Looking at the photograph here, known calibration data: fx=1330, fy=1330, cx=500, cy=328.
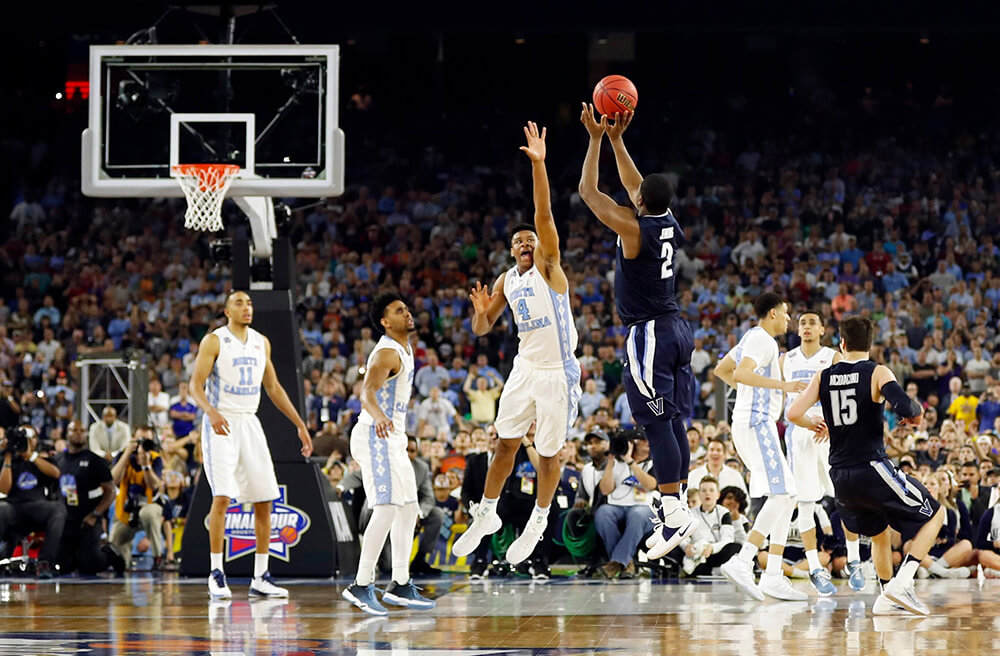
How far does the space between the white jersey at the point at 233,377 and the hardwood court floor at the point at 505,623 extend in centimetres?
165

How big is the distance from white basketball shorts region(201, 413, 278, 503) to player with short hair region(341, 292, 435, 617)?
1558 millimetres

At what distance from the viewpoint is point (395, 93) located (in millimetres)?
28484

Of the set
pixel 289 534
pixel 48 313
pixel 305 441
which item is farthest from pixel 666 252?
pixel 48 313

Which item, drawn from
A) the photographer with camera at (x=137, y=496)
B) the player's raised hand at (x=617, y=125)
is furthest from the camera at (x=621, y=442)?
the photographer with camera at (x=137, y=496)

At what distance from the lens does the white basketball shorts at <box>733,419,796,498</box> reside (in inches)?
419

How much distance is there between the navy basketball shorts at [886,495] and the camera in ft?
30.3

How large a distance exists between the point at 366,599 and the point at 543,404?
204 cm

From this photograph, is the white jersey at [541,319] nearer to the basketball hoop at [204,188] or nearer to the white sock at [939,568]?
the basketball hoop at [204,188]

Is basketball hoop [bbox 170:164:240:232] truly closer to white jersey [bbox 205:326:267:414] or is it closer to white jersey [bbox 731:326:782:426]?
white jersey [bbox 205:326:267:414]

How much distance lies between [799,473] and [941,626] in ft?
9.67

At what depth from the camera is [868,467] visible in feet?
30.6

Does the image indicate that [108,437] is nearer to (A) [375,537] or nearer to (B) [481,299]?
(A) [375,537]

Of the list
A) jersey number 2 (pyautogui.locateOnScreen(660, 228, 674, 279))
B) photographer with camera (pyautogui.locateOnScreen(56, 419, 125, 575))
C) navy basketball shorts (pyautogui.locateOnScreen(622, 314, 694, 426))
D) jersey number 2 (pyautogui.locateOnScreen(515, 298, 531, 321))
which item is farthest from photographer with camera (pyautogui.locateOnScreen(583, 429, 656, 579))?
photographer with camera (pyautogui.locateOnScreen(56, 419, 125, 575))

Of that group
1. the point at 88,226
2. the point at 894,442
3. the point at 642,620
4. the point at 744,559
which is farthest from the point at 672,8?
the point at 642,620
